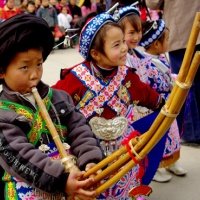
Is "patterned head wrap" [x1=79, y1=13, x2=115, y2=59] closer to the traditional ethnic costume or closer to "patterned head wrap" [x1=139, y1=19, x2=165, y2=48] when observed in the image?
the traditional ethnic costume

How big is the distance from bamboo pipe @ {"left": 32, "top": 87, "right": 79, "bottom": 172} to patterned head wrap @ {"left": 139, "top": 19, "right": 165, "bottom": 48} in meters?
1.79

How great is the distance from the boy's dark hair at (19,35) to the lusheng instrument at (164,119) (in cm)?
53

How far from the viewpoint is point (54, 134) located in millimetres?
1600

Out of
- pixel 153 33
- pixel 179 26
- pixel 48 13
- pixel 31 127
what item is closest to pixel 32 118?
pixel 31 127

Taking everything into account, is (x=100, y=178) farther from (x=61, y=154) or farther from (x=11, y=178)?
(x=11, y=178)

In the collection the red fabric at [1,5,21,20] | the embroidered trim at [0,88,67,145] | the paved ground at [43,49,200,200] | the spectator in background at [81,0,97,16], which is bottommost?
the spectator in background at [81,0,97,16]

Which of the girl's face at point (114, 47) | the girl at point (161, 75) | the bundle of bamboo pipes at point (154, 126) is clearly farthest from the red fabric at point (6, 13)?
the bundle of bamboo pipes at point (154, 126)

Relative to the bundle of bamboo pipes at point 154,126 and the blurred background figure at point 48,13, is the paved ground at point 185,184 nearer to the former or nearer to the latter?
the bundle of bamboo pipes at point 154,126

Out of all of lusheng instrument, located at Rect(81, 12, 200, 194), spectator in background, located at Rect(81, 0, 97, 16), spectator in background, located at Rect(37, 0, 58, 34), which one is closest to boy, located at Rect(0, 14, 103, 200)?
lusheng instrument, located at Rect(81, 12, 200, 194)

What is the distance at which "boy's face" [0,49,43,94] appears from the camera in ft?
5.36

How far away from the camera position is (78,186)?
150cm

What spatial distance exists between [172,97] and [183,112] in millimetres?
2092

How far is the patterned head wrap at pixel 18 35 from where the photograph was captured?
5.20 feet

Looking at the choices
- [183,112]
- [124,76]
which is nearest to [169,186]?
[183,112]
